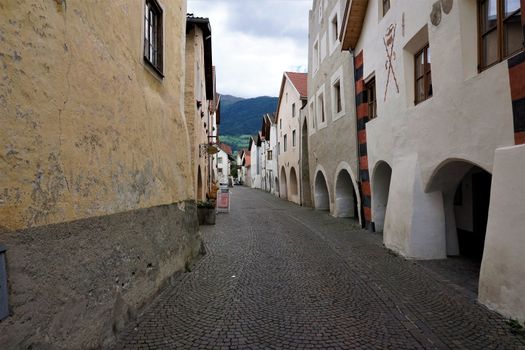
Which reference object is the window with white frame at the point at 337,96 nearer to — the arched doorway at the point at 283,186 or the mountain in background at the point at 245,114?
the arched doorway at the point at 283,186

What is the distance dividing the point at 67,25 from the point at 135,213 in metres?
2.19

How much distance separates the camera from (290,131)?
23656 mm

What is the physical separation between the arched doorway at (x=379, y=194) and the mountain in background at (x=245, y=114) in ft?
438

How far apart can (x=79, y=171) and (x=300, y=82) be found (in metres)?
21.2

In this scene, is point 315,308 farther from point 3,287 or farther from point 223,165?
point 223,165

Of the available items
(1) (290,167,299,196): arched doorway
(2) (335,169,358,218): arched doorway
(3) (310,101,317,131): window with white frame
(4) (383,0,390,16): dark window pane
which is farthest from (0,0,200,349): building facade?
(1) (290,167,299,196): arched doorway

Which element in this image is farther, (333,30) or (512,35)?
(333,30)

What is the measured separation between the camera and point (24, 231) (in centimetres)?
236

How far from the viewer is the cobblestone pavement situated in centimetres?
357

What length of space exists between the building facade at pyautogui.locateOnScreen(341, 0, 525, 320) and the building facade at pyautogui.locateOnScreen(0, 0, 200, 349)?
431 centimetres

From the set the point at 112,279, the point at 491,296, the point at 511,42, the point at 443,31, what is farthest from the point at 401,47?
the point at 112,279

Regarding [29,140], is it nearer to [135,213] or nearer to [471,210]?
[135,213]

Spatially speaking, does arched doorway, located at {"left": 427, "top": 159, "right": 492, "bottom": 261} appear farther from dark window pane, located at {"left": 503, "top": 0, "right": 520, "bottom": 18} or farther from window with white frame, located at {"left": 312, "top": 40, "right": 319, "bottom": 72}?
window with white frame, located at {"left": 312, "top": 40, "right": 319, "bottom": 72}

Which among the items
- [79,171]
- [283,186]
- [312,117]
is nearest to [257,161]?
[283,186]
